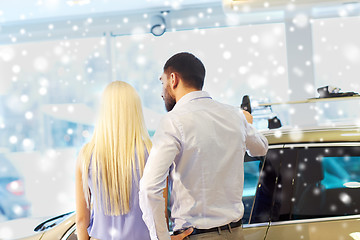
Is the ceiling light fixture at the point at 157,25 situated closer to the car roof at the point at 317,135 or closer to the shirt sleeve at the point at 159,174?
the car roof at the point at 317,135

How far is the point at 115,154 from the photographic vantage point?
1521mm

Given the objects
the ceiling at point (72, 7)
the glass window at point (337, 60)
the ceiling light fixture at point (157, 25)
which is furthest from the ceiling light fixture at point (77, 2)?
the glass window at point (337, 60)

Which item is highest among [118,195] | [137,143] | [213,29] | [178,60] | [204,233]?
[213,29]

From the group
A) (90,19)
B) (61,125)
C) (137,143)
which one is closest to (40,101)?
(61,125)

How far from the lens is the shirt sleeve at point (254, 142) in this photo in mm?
1574

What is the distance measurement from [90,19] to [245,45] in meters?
2.39

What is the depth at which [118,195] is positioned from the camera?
1521 mm

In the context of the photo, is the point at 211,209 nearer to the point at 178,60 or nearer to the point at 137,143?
the point at 137,143

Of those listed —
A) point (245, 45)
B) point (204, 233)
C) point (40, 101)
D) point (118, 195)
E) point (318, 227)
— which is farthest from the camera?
point (40, 101)

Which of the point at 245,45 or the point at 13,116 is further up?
the point at 245,45

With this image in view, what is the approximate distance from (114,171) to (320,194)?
2.70ft

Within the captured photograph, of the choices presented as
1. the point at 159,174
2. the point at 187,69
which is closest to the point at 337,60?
the point at 187,69

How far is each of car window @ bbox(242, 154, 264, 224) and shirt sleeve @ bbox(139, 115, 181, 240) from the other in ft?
Result: 1.65

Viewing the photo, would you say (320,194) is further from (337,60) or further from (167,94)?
(337,60)
